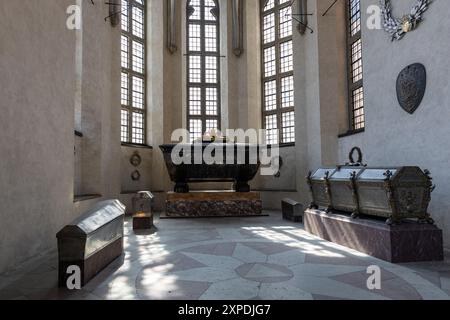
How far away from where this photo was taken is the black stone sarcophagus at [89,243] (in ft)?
10.2

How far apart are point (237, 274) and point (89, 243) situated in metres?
1.54

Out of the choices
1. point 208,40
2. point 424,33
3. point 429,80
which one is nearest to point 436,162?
point 429,80

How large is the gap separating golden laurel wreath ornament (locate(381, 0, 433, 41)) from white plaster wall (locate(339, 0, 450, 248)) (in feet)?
0.36

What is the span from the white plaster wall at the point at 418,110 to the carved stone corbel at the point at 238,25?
5138mm

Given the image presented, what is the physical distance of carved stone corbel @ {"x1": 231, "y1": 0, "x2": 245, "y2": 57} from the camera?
11773mm

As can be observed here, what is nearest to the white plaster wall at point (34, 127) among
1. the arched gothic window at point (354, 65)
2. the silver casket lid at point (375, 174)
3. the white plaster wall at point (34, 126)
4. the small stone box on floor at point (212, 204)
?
the white plaster wall at point (34, 126)

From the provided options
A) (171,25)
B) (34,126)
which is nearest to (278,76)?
(171,25)

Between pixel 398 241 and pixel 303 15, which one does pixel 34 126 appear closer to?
pixel 398 241

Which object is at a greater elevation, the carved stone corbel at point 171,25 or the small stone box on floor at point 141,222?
the carved stone corbel at point 171,25

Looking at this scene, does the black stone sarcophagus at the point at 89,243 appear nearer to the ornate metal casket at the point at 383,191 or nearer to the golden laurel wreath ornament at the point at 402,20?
the ornate metal casket at the point at 383,191

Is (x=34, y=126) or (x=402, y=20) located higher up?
(x=402, y=20)

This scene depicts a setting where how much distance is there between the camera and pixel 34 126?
441 cm

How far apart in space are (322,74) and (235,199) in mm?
4385
